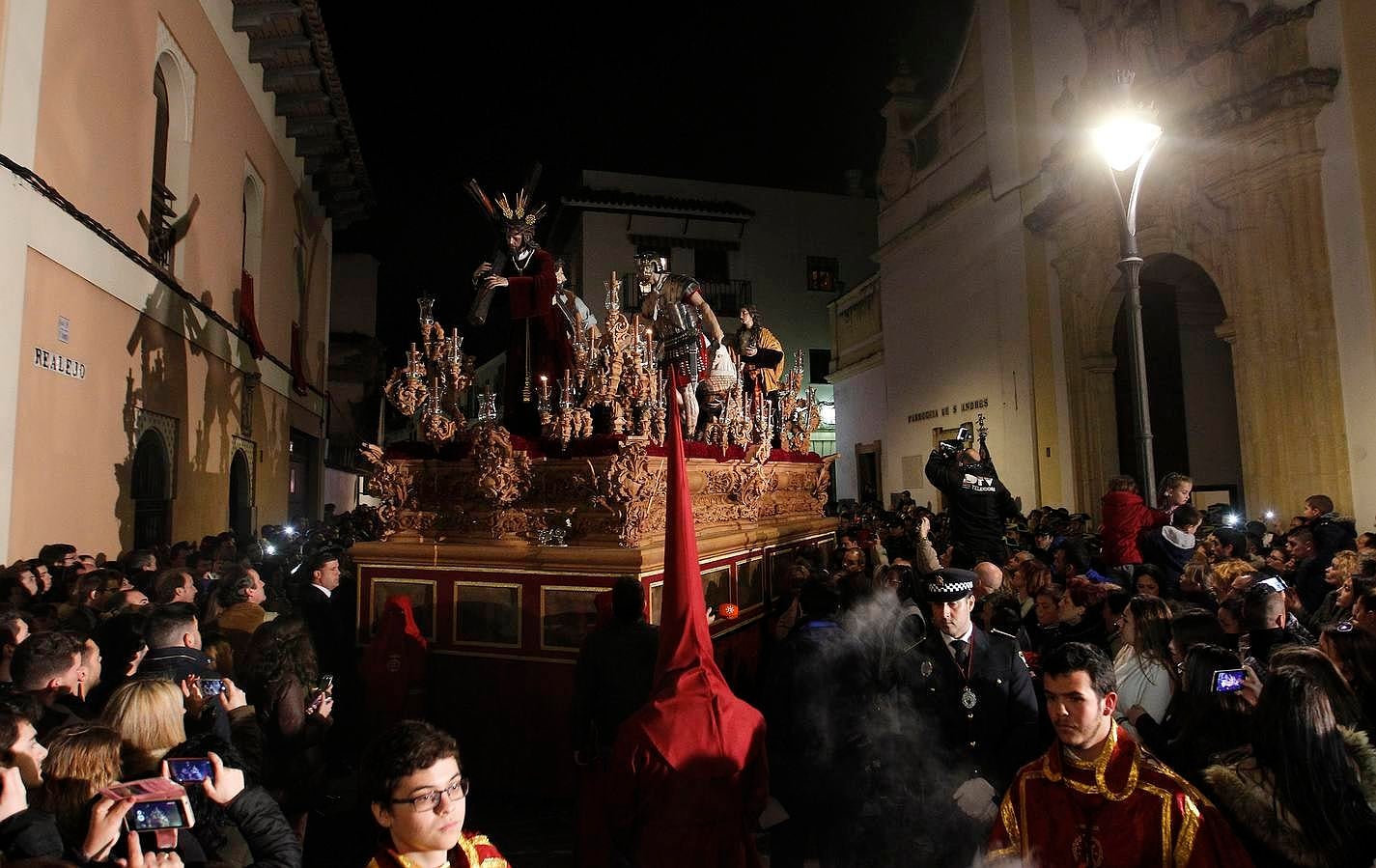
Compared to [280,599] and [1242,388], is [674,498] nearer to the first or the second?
[280,599]

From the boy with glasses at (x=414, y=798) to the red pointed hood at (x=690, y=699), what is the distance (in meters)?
1.08

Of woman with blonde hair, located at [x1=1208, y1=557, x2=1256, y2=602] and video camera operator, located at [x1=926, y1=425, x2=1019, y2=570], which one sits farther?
video camera operator, located at [x1=926, y1=425, x2=1019, y2=570]

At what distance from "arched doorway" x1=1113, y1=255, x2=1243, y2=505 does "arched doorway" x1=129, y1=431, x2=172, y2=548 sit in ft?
48.9

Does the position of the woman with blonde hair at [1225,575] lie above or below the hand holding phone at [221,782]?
above

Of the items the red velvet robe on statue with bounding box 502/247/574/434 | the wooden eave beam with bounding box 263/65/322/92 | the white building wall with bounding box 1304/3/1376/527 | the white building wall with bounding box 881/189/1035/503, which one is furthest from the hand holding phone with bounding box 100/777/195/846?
the wooden eave beam with bounding box 263/65/322/92

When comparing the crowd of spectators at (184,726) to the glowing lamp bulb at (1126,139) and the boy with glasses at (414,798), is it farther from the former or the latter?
the glowing lamp bulb at (1126,139)

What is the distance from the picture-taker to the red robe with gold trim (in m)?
2.29

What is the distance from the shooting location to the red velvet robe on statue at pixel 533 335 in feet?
22.4

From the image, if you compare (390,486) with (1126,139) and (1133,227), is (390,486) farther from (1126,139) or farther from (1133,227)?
(1126,139)

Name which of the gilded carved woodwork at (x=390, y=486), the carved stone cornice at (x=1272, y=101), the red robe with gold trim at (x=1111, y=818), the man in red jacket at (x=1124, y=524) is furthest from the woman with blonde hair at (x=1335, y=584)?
the carved stone cornice at (x=1272, y=101)

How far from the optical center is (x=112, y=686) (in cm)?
397

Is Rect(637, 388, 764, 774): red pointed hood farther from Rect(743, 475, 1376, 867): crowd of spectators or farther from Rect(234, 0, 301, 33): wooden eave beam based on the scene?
Rect(234, 0, 301, 33): wooden eave beam

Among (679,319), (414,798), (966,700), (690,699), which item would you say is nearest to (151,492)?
(679,319)

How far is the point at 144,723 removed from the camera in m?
2.65
